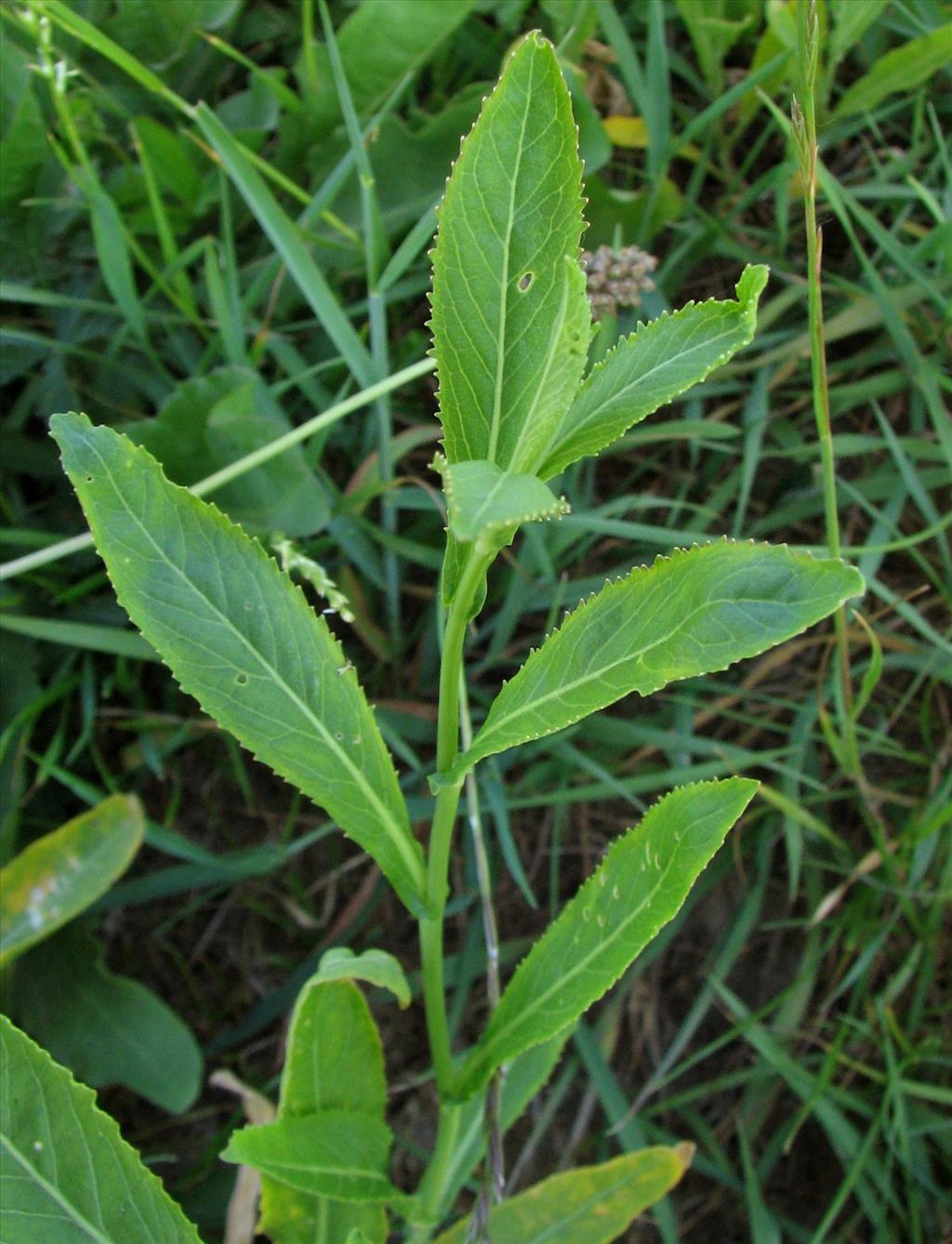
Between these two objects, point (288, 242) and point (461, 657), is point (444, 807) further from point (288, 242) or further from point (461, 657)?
point (288, 242)

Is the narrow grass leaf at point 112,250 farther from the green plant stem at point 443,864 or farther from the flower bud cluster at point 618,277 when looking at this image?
the green plant stem at point 443,864

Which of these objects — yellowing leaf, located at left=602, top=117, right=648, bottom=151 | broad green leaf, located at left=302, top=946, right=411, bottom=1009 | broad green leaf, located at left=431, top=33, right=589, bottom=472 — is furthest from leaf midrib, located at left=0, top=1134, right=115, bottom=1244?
yellowing leaf, located at left=602, top=117, right=648, bottom=151

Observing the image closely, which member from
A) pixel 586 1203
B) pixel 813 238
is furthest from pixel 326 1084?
pixel 813 238

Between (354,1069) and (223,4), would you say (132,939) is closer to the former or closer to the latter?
(354,1069)

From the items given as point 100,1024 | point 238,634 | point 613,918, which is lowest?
point 100,1024

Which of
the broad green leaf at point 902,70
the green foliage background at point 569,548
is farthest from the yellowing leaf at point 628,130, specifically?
the broad green leaf at point 902,70

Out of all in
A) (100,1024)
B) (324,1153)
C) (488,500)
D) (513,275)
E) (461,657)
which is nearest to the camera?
(488,500)
